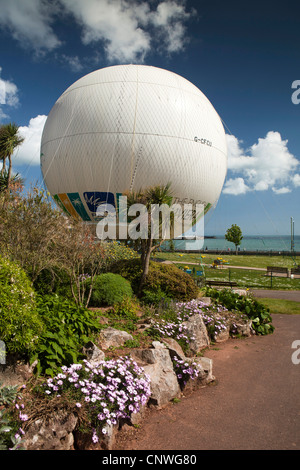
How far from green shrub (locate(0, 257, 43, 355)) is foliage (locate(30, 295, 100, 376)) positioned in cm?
25

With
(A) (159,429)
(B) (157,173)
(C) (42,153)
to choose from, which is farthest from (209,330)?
(C) (42,153)

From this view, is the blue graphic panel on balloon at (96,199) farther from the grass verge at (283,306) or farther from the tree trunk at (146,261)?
the grass verge at (283,306)

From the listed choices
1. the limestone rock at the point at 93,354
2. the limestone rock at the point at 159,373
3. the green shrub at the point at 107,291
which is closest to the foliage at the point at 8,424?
the limestone rock at the point at 93,354

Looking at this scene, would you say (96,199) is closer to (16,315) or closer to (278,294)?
(278,294)

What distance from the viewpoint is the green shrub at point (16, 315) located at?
11.9ft

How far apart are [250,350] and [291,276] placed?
15.6 metres

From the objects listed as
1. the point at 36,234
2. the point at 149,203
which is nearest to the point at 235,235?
the point at 149,203

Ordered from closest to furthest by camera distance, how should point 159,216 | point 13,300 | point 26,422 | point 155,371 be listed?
point 26,422, point 13,300, point 155,371, point 159,216

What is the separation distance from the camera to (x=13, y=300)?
12.4ft

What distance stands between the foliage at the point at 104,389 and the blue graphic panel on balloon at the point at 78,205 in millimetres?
15159

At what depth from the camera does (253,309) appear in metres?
8.88

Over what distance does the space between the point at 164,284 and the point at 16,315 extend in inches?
258

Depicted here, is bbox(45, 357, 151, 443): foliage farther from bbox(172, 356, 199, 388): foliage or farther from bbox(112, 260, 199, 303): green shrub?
bbox(112, 260, 199, 303): green shrub

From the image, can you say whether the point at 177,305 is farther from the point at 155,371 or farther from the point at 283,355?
the point at 155,371
